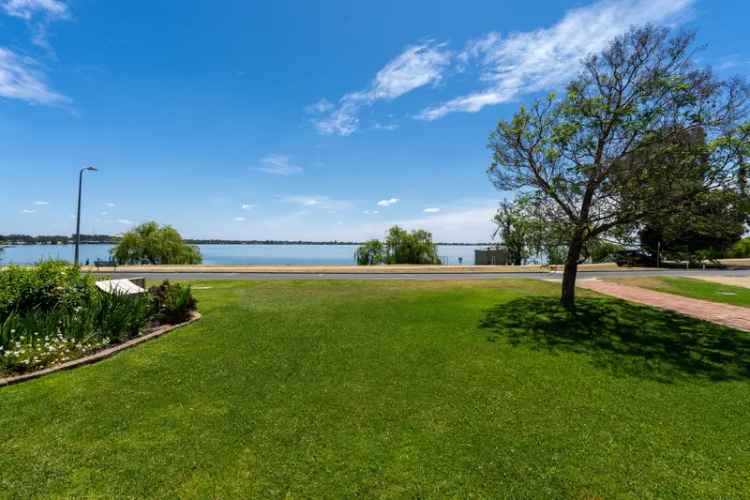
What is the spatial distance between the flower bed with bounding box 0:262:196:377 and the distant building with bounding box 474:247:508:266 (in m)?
43.5

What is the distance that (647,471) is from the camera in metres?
3.95

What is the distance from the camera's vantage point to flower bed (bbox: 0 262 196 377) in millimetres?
6750

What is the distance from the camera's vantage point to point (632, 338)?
9.49 metres

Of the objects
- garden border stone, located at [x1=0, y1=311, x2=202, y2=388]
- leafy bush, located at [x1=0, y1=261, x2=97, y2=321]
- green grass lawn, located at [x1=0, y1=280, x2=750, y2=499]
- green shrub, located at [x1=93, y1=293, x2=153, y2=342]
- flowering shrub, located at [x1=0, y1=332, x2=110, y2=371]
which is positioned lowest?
green grass lawn, located at [x1=0, y1=280, x2=750, y2=499]

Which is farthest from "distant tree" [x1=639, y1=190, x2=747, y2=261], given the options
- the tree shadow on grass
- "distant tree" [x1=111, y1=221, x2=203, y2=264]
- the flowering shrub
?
"distant tree" [x1=111, y1=221, x2=203, y2=264]

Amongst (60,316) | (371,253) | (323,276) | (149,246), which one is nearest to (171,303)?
(60,316)

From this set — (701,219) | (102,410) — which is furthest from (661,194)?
(102,410)

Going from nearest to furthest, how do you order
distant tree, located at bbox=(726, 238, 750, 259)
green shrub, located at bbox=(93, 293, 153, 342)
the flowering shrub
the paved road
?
the flowering shrub → green shrub, located at bbox=(93, 293, 153, 342) → the paved road → distant tree, located at bbox=(726, 238, 750, 259)

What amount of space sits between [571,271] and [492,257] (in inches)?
1434

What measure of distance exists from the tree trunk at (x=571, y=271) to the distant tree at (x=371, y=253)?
59.4 m

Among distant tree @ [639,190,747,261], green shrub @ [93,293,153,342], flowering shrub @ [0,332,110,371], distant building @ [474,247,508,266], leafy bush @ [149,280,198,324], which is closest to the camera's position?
flowering shrub @ [0,332,110,371]

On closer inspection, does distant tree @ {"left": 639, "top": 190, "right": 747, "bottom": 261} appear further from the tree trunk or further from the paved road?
the paved road

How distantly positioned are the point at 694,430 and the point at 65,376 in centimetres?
1055

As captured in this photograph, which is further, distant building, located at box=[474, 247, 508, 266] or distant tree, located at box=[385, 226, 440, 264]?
distant tree, located at box=[385, 226, 440, 264]
